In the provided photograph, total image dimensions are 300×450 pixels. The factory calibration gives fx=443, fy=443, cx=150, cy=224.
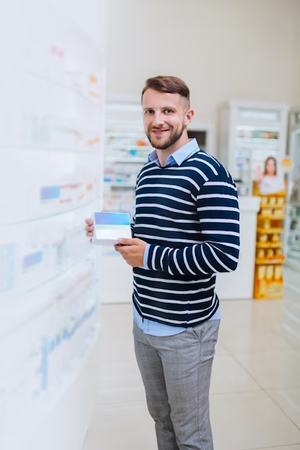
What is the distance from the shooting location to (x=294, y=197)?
7664 mm

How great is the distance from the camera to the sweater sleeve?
1436 millimetres

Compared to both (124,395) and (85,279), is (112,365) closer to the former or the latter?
(124,395)

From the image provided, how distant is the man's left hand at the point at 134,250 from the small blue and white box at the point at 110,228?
0.12 feet

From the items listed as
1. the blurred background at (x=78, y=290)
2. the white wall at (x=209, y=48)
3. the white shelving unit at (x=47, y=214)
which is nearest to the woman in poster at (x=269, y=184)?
the blurred background at (x=78, y=290)

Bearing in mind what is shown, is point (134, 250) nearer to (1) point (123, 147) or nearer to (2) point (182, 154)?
(2) point (182, 154)

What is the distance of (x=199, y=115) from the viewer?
7699 mm

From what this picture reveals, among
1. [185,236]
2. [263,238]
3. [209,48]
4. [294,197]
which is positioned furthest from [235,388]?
Result: [209,48]

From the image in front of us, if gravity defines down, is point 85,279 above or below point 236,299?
above

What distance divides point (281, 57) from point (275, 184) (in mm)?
3621

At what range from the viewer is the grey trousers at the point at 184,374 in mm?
1548

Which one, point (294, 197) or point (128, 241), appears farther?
point (294, 197)

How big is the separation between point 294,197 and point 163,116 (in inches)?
261

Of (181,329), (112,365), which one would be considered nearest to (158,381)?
(181,329)

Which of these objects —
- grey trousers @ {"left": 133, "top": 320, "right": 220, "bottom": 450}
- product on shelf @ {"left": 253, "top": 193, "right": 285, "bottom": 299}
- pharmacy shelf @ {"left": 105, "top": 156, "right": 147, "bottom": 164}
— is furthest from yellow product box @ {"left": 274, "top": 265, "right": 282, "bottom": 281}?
grey trousers @ {"left": 133, "top": 320, "right": 220, "bottom": 450}
